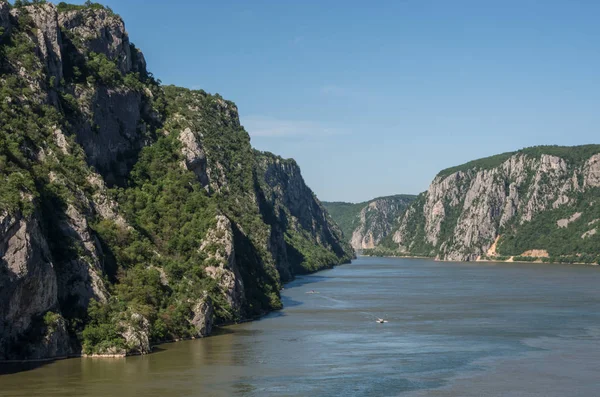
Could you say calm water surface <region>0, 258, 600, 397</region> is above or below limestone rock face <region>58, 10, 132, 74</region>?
below

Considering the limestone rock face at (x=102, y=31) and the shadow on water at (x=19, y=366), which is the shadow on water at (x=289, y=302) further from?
the shadow on water at (x=19, y=366)

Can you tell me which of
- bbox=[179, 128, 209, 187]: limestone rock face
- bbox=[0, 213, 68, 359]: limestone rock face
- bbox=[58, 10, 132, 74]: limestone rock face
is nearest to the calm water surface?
bbox=[0, 213, 68, 359]: limestone rock face

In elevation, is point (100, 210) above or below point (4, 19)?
below

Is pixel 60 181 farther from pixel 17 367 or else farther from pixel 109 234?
pixel 17 367

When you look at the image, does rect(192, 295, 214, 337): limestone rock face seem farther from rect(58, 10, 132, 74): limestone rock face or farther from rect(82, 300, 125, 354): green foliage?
rect(58, 10, 132, 74): limestone rock face

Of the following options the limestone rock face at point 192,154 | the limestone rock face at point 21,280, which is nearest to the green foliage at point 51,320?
the limestone rock face at point 21,280

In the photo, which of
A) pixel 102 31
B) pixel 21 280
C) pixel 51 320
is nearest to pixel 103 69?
pixel 102 31

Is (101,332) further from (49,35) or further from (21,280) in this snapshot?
(49,35)
